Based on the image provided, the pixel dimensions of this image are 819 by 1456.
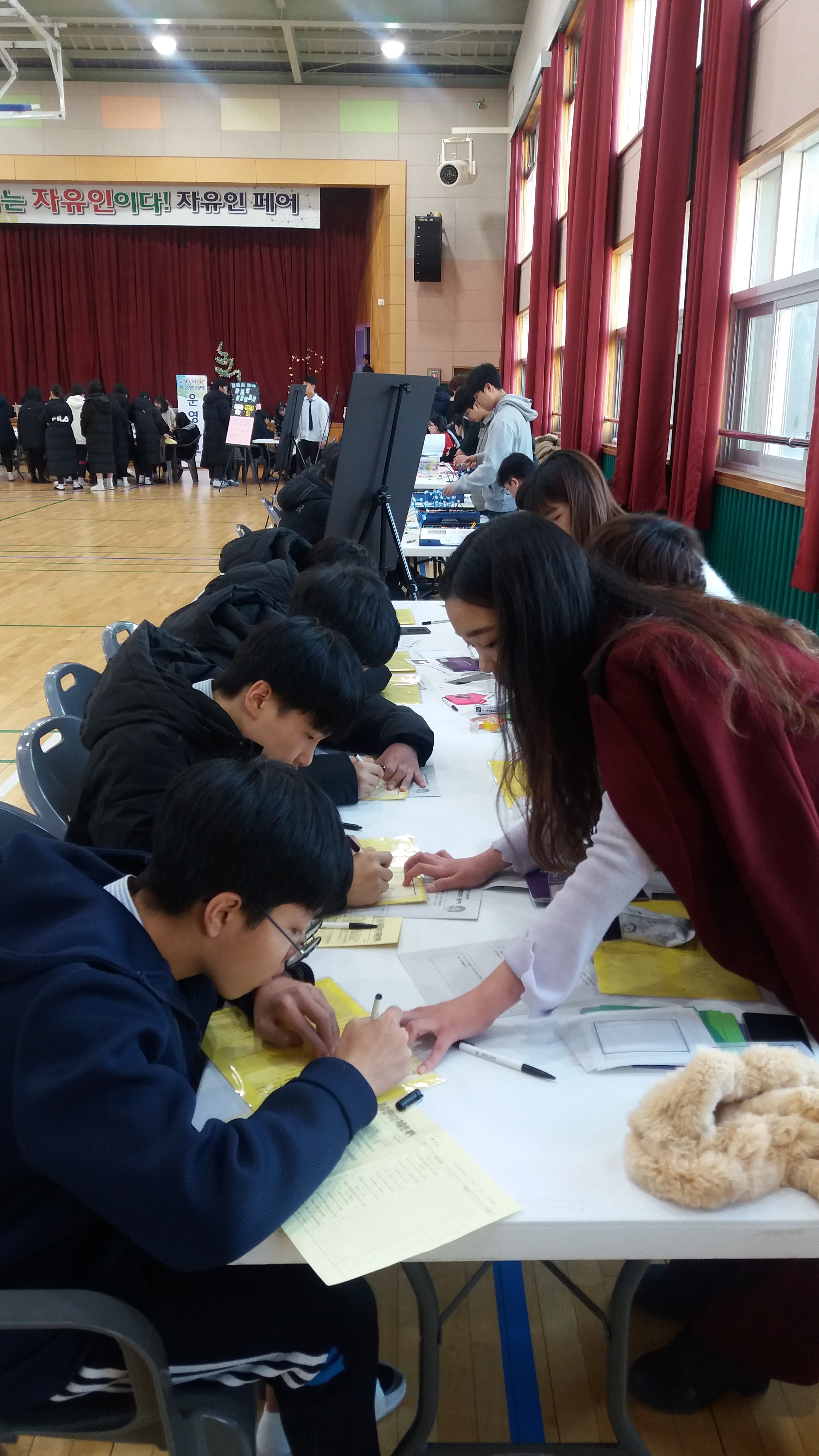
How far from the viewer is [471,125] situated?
41.2ft

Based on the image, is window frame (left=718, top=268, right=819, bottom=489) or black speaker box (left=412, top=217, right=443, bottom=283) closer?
window frame (left=718, top=268, right=819, bottom=489)

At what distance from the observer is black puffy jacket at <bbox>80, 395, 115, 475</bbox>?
12.0 m

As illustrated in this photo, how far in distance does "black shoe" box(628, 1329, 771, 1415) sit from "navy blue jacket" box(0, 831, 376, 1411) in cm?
70

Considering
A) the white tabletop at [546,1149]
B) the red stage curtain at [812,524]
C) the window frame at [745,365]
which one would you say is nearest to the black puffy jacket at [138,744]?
the white tabletop at [546,1149]

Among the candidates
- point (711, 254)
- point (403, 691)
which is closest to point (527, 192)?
point (711, 254)

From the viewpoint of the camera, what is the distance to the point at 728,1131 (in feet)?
2.83

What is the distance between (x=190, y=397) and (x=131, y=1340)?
45.3ft

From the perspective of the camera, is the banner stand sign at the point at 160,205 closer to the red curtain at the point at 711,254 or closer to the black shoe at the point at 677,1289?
the red curtain at the point at 711,254

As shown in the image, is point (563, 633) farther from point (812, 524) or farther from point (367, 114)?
point (367, 114)

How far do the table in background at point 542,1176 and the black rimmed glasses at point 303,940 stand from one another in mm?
133

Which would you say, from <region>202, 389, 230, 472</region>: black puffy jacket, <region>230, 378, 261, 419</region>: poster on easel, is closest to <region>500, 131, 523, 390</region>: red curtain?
<region>230, 378, 261, 419</region>: poster on easel

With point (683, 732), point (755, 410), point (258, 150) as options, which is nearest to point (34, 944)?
point (683, 732)

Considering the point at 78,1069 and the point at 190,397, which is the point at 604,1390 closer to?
the point at 78,1069

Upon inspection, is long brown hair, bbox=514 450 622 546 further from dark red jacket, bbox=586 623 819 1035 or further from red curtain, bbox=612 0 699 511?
red curtain, bbox=612 0 699 511
